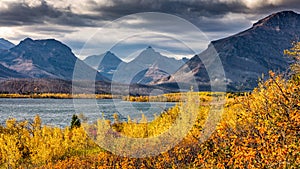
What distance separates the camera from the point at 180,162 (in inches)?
860

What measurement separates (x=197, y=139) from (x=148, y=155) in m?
3.25

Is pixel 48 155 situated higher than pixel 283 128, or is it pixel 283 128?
pixel 283 128

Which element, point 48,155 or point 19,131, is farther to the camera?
point 19,131

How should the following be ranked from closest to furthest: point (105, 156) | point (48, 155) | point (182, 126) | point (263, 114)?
point (263, 114) → point (105, 156) → point (182, 126) → point (48, 155)

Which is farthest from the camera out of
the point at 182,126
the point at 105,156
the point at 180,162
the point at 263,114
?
the point at 182,126

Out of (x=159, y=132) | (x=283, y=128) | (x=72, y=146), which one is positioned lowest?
(x=72, y=146)

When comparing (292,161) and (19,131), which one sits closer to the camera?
(292,161)

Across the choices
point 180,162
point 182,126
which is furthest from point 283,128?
point 182,126

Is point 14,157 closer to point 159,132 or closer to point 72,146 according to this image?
point 72,146

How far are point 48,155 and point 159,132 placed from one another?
10092 millimetres

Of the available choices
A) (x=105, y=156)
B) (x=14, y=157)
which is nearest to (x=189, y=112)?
(x=105, y=156)

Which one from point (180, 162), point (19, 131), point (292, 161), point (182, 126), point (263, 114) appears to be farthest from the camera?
point (19, 131)

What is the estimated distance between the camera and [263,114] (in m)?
14.7

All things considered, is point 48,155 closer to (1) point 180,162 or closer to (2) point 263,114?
(1) point 180,162
